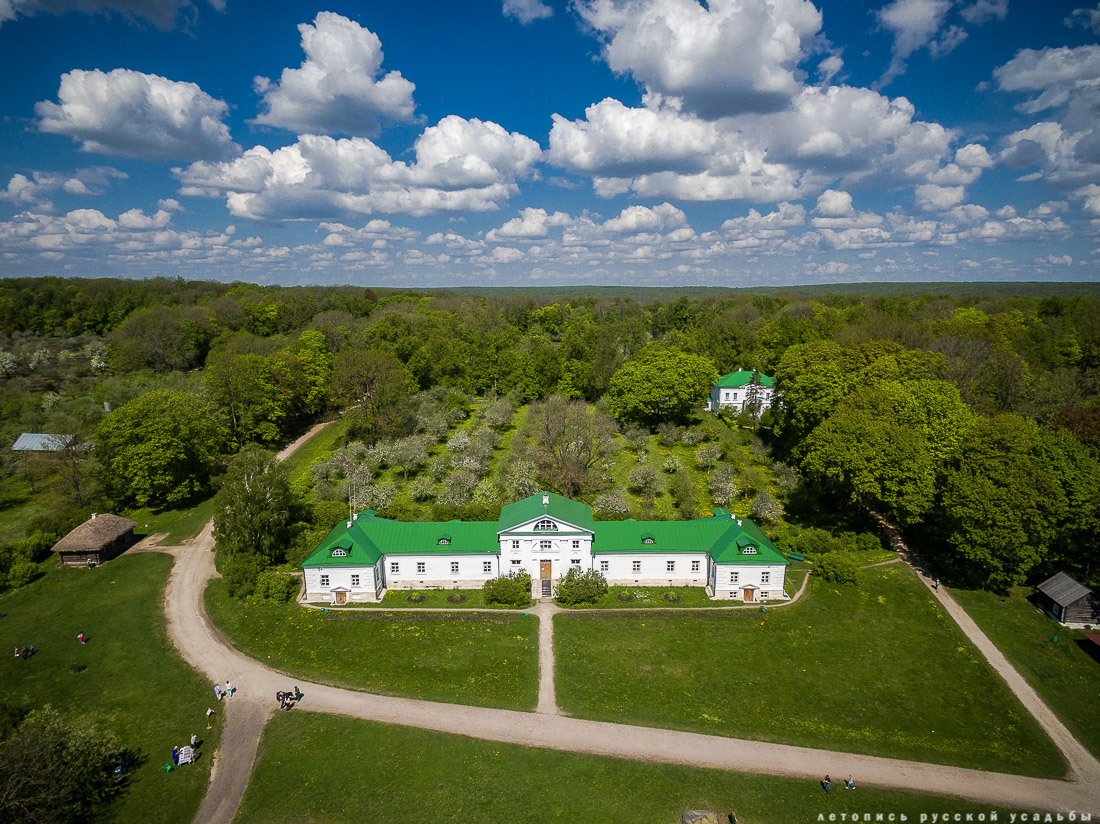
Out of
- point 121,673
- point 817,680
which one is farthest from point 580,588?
point 121,673

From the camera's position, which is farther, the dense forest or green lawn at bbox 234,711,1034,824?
the dense forest

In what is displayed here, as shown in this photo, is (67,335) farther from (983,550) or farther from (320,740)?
(983,550)

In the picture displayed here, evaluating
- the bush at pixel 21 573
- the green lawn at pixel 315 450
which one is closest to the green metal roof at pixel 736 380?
the green lawn at pixel 315 450

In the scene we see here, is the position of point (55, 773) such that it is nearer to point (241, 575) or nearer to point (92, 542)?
point (241, 575)

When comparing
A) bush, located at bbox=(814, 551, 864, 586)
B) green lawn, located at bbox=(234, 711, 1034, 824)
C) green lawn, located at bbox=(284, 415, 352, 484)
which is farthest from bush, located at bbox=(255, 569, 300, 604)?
bush, located at bbox=(814, 551, 864, 586)

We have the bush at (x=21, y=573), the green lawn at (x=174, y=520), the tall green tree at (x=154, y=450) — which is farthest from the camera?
the tall green tree at (x=154, y=450)

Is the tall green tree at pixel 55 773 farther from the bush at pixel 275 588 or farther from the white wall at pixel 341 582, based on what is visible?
the white wall at pixel 341 582

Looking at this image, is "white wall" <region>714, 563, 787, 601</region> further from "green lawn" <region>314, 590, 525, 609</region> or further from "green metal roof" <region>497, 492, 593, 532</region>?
"green lawn" <region>314, 590, 525, 609</region>

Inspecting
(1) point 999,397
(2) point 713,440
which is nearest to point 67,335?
(2) point 713,440
